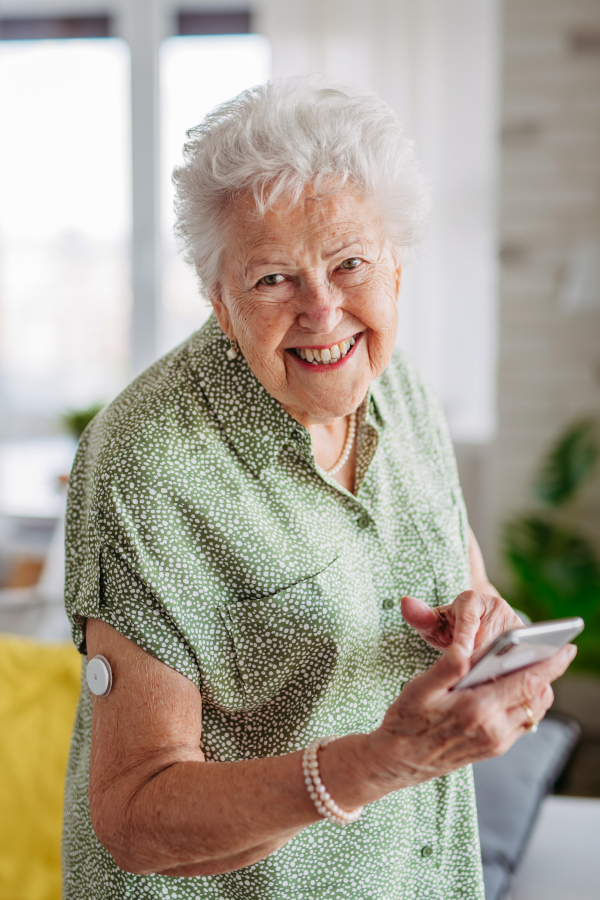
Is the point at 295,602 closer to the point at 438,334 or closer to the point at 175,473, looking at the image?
the point at 175,473

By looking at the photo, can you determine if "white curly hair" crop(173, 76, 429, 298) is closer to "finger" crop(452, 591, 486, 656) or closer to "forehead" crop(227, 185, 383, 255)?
"forehead" crop(227, 185, 383, 255)

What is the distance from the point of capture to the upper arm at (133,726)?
830mm

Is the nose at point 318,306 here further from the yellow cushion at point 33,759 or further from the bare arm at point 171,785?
the yellow cushion at point 33,759

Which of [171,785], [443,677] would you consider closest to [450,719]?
[443,677]

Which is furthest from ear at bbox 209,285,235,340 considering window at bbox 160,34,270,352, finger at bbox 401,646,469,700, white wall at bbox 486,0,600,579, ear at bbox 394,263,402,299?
window at bbox 160,34,270,352

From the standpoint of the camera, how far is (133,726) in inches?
33.2

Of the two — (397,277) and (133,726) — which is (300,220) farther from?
(133,726)

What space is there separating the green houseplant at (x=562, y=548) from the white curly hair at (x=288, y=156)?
235 centimetres

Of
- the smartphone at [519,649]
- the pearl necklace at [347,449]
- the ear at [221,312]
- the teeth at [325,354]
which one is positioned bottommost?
the smartphone at [519,649]

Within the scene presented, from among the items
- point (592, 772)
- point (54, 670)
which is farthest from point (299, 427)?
point (592, 772)

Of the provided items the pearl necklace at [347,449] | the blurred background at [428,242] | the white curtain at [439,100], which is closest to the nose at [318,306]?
the pearl necklace at [347,449]

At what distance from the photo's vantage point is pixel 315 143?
891mm

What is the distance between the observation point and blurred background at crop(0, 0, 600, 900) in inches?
128

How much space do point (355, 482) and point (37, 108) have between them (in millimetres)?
4144
